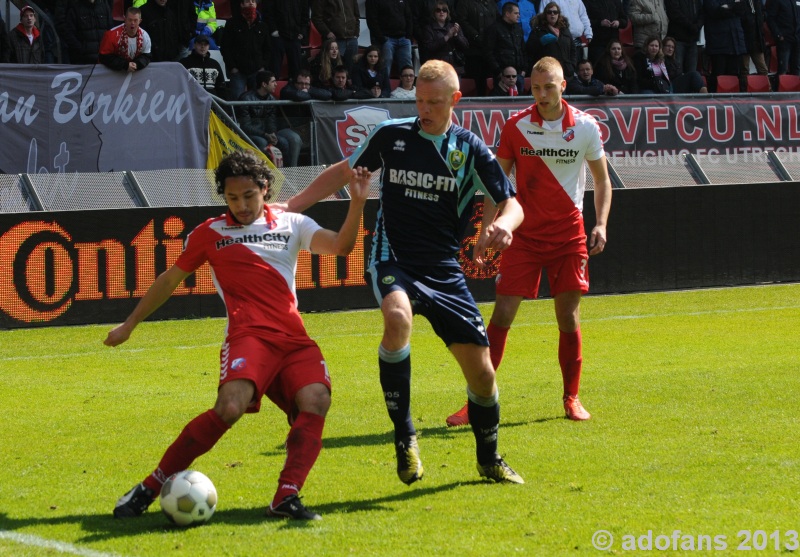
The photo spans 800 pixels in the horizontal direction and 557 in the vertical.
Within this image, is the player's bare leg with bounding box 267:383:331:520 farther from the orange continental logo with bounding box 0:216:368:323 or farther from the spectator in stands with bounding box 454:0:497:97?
the spectator in stands with bounding box 454:0:497:97

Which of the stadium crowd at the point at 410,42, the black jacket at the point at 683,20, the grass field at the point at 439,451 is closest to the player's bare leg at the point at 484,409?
the grass field at the point at 439,451

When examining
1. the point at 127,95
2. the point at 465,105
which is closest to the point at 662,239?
the point at 465,105

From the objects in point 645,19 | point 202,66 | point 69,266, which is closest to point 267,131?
point 202,66

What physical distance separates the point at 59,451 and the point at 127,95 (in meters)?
9.05

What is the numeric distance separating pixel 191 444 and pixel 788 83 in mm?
20171

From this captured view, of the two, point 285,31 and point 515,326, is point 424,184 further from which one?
point 285,31

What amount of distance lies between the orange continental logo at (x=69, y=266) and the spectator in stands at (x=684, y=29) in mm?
11694

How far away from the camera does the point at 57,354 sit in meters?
11.8

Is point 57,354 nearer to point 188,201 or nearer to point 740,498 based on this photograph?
point 188,201

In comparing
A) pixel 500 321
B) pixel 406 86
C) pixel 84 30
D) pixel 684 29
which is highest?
pixel 84 30

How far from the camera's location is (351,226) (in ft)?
18.5

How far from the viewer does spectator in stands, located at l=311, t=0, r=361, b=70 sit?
19.1 meters

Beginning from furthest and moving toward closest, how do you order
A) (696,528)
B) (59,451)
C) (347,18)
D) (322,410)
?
(347,18) → (59,451) → (322,410) → (696,528)

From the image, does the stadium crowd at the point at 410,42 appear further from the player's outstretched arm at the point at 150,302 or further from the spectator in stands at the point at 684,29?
the player's outstretched arm at the point at 150,302
